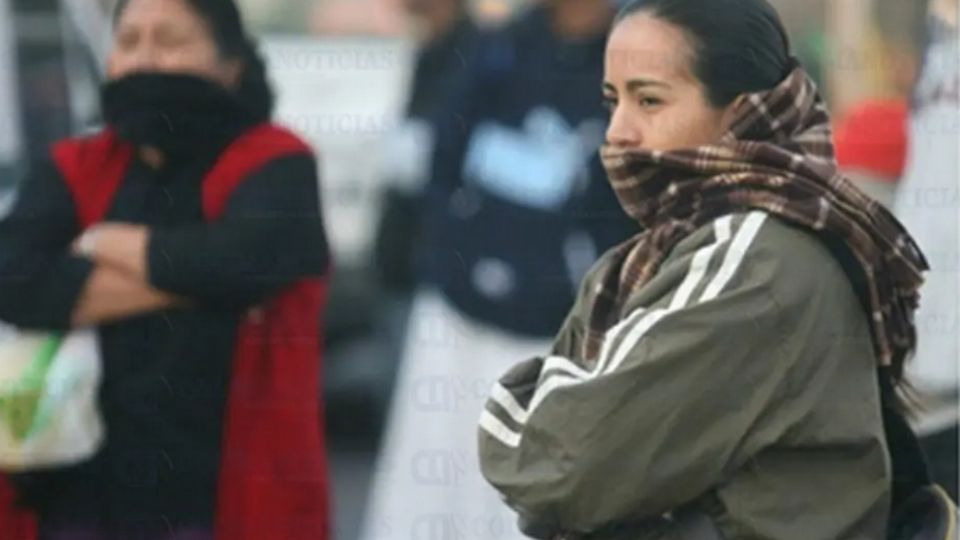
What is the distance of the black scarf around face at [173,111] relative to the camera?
9.99ft

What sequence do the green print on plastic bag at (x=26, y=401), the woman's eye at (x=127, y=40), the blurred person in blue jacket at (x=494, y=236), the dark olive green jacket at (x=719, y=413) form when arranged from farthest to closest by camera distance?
the blurred person in blue jacket at (x=494, y=236) → the woman's eye at (x=127, y=40) → the green print on plastic bag at (x=26, y=401) → the dark olive green jacket at (x=719, y=413)

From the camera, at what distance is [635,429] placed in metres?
2.12

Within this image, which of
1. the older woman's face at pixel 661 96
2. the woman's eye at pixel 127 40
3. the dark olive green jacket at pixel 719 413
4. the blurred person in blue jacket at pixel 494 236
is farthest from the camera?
the blurred person in blue jacket at pixel 494 236

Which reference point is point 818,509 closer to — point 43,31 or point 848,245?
point 848,245

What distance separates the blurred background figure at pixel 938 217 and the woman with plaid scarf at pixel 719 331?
1217mm

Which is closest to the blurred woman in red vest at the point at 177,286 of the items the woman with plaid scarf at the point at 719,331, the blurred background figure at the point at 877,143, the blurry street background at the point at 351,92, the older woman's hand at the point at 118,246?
the older woman's hand at the point at 118,246

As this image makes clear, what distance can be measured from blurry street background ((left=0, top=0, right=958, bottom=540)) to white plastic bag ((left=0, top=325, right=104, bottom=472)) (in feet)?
1.32

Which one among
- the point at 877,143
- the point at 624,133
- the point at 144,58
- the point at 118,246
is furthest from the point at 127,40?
the point at 877,143

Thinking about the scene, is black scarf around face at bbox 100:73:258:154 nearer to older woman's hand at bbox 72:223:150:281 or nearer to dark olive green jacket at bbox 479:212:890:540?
older woman's hand at bbox 72:223:150:281

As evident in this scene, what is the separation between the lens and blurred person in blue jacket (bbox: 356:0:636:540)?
3.42 metres

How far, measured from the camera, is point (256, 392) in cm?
308

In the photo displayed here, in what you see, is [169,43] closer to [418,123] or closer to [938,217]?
[418,123]

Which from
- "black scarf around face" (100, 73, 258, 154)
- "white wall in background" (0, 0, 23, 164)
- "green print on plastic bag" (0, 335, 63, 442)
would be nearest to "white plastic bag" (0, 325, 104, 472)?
"green print on plastic bag" (0, 335, 63, 442)

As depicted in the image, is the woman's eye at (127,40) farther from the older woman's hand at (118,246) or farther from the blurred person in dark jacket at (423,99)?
the blurred person in dark jacket at (423,99)
